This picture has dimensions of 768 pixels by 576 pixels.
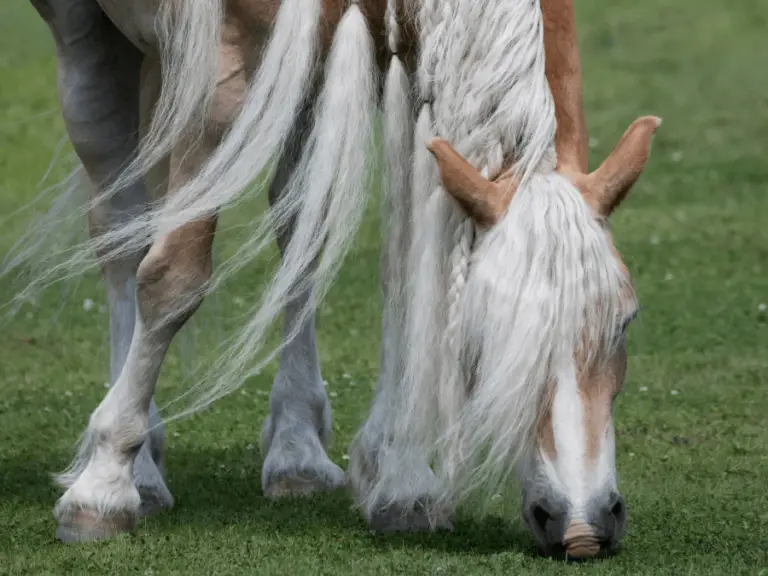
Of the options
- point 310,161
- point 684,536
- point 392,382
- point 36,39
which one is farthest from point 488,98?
point 36,39

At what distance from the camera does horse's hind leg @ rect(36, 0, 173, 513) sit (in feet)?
17.7

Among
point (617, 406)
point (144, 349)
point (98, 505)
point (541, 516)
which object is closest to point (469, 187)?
point (541, 516)

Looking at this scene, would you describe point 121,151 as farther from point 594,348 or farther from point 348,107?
point 594,348

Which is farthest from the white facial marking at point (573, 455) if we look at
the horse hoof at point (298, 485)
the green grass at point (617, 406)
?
the horse hoof at point (298, 485)

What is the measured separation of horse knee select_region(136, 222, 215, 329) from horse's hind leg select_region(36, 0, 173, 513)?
70 centimetres

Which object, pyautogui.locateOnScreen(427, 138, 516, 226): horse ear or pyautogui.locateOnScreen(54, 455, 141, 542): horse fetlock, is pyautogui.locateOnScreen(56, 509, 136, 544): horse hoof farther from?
pyautogui.locateOnScreen(427, 138, 516, 226): horse ear

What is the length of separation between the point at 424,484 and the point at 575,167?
1.06 m

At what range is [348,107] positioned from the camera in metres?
4.27

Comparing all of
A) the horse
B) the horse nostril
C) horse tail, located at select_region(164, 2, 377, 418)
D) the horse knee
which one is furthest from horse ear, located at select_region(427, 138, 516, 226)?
the horse knee

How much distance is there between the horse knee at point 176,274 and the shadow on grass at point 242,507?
67 cm

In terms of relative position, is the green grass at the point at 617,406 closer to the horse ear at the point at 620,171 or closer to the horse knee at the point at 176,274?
the horse knee at the point at 176,274

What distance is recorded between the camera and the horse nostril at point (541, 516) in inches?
153

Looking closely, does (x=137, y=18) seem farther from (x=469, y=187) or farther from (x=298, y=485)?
(x=298, y=485)

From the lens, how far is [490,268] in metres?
3.90
